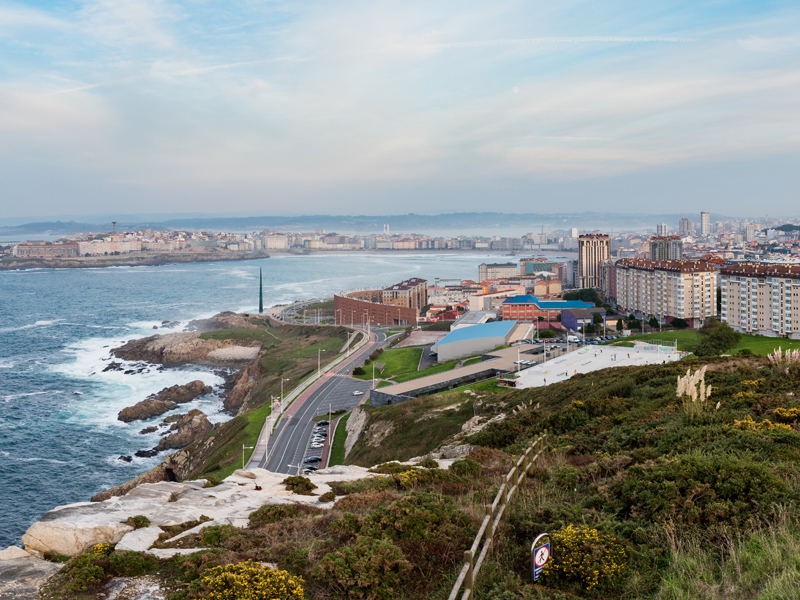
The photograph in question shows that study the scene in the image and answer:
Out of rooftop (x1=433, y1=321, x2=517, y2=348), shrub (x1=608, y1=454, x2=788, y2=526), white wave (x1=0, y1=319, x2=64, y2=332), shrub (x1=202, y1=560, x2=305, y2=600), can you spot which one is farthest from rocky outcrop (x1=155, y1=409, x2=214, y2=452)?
white wave (x1=0, y1=319, x2=64, y2=332)

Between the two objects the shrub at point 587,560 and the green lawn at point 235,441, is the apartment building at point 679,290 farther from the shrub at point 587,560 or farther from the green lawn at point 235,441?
the shrub at point 587,560

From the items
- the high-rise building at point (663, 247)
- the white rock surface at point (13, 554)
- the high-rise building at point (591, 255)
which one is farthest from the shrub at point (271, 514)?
the high-rise building at point (663, 247)

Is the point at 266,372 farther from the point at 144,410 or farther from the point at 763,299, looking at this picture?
the point at 763,299

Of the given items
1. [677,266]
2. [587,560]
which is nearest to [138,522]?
[587,560]

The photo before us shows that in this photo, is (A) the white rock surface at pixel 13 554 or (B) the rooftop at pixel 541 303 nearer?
(A) the white rock surface at pixel 13 554

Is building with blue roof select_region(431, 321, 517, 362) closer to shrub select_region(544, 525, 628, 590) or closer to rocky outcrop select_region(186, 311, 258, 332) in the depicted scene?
shrub select_region(544, 525, 628, 590)

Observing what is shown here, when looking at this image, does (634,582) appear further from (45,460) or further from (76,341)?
(76,341)
